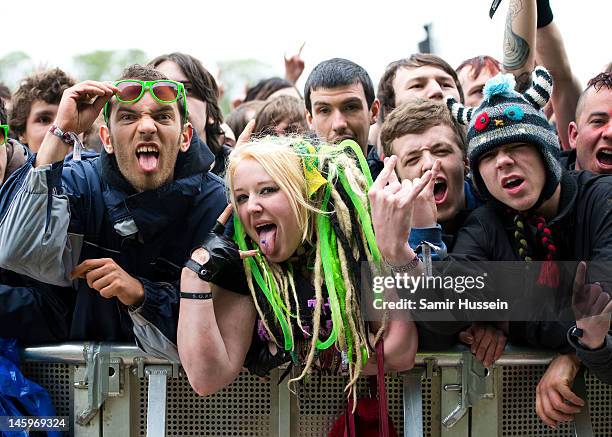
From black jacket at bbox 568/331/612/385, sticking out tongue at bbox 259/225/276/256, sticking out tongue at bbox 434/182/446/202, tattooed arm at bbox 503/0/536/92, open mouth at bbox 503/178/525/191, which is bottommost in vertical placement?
black jacket at bbox 568/331/612/385

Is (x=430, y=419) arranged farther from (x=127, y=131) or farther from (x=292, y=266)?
(x=127, y=131)

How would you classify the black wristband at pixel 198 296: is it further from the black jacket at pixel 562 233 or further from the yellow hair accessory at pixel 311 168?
the black jacket at pixel 562 233

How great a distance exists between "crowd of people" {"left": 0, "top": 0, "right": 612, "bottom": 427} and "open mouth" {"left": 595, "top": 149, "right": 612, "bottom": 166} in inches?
16.5

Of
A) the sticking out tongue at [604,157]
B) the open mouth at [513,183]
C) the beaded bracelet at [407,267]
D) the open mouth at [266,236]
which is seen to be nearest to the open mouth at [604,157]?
the sticking out tongue at [604,157]

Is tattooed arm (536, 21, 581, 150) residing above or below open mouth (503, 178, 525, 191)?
above

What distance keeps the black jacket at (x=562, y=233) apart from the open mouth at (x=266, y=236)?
72 centimetres

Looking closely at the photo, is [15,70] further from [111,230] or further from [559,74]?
[111,230]

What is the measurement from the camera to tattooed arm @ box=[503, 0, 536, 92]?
411 centimetres

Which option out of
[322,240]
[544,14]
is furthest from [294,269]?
[544,14]

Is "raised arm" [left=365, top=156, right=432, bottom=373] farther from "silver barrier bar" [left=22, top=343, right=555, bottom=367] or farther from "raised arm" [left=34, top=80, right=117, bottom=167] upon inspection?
"raised arm" [left=34, top=80, right=117, bottom=167]

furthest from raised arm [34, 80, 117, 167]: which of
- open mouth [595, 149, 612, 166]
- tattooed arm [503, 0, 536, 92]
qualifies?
open mouth [595, 149, 612, 166]

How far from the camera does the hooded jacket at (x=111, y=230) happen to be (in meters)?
3.15

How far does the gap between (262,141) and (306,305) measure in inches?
26.8

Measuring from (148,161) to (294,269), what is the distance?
767mm
